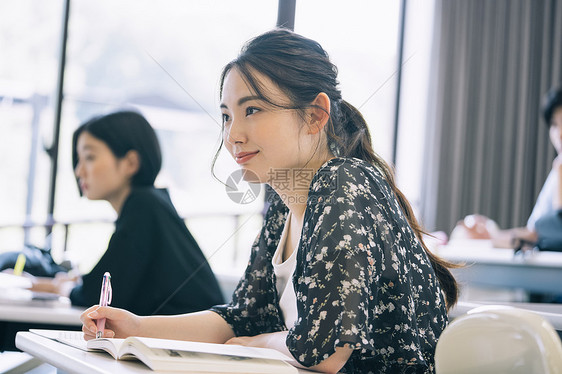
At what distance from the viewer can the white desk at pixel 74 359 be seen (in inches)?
32.9

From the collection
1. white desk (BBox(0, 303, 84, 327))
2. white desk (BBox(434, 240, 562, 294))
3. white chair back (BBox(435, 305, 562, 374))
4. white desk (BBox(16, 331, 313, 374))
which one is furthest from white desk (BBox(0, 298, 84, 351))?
white desk (BBox(434, 240, 562, 294))

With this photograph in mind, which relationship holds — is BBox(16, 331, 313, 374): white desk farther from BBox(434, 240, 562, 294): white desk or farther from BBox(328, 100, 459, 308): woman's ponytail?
BBox(434, 240, 562, 294): white desk

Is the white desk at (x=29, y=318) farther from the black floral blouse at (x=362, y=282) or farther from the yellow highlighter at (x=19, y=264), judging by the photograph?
the black floral blouse at (x=362, y=282)

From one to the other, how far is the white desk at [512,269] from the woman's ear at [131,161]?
108 cm

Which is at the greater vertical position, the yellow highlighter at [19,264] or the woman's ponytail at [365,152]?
the woman's ponytail at [365,152]

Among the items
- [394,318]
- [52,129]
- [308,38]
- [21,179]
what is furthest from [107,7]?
[394,318]

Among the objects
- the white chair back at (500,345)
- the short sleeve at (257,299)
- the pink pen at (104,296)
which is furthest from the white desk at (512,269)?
the white chair back at (500,345)

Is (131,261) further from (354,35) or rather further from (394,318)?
(354,35)

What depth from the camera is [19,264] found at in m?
2.28

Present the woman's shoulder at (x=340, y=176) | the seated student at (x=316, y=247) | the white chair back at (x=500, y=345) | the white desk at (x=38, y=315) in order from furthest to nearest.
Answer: the white desk at (x=38, y=315) → the woman's shoulder at (x=340, y=176) → the seated student at (x=316, y=247) → the white chair back at (x=500, y=345)

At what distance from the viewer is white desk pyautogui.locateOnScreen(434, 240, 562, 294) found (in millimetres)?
2357

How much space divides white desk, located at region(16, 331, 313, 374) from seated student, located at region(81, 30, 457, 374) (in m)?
0.11

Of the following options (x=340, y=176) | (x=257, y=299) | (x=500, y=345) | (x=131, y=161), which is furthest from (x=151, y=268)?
(x=500, y=345)

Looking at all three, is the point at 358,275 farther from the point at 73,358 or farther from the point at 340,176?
the point at 73,358
